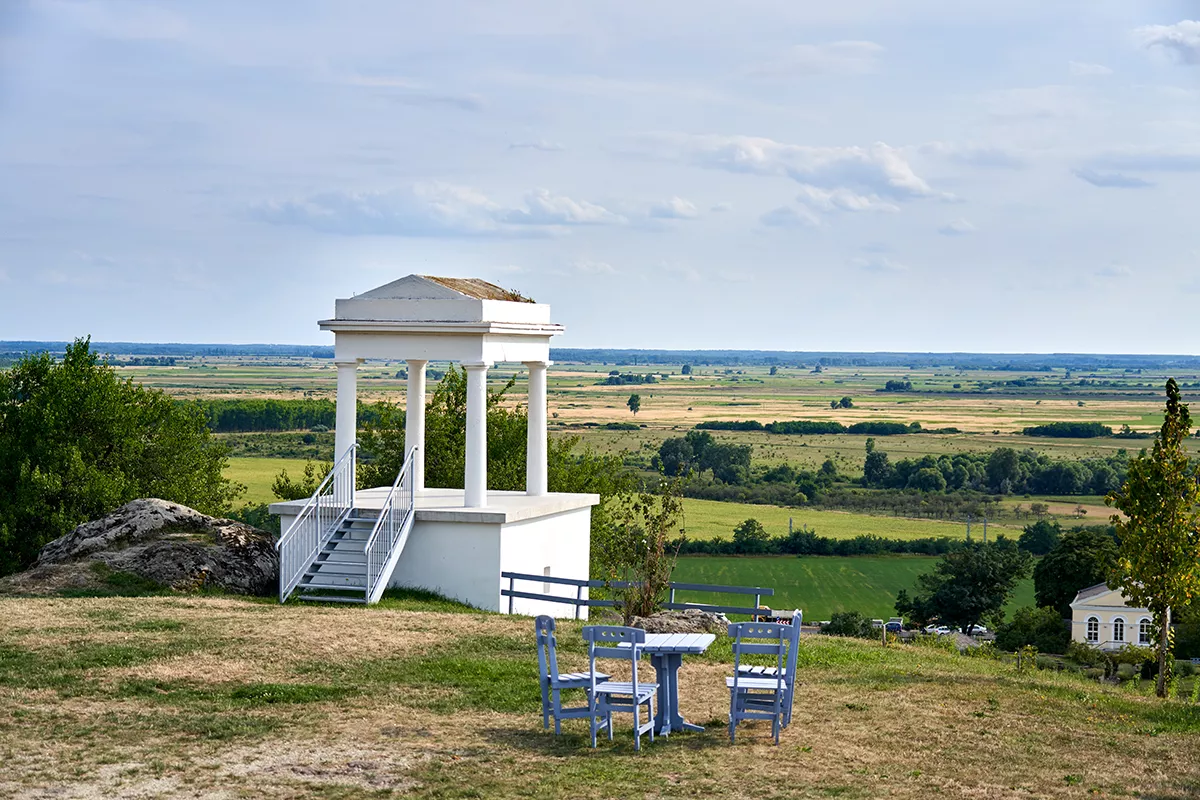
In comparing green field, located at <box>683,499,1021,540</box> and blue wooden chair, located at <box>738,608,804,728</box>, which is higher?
blue wooden chair, located at <box>738,608,804,728</box>

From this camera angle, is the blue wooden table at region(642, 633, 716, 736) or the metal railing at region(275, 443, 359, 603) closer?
the blue wooden table at region(642, 633, 716, 736)

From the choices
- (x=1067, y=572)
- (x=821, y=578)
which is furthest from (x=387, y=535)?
(x=821, y=578)

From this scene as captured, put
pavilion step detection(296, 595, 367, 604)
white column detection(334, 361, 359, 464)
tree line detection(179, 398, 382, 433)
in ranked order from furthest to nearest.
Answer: tree line detection(179, 398, 382, 433), white column detection(334, 361, 359, 464), pavilion step detection(296, 595, 367, 604)

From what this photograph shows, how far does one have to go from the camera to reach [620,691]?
39.5 ft

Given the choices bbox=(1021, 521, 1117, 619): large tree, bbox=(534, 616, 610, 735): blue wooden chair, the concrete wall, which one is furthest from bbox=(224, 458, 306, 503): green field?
bbox=(534, 616, 610, 735): blue wooden chair

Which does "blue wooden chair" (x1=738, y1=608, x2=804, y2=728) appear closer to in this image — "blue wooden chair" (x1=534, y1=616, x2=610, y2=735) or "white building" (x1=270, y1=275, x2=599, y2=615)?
"blue wooden chair" (x1=534, y1=616, x2=610, y2=735)

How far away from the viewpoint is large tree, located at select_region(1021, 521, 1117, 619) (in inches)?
2682

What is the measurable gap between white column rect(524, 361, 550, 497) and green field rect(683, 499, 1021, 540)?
63583mm

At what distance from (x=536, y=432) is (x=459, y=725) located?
1239cm

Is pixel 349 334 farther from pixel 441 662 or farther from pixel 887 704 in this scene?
pixel 887 704

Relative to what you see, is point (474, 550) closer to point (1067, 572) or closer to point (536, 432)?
point (536, 432)

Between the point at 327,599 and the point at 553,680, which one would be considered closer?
the point at 553,680

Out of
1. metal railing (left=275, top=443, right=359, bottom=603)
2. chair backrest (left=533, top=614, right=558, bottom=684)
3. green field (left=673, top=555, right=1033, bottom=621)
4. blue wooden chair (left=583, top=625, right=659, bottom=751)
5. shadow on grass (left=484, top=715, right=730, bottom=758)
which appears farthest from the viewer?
green field (left=673, top=555, right=1033, bottom=621)

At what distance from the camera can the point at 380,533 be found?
21547 mm
